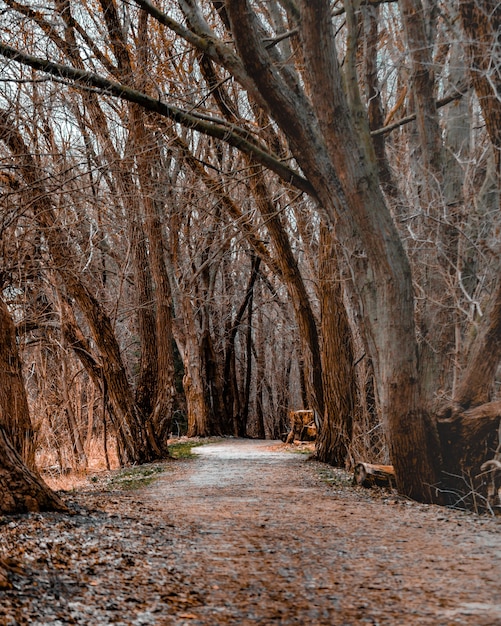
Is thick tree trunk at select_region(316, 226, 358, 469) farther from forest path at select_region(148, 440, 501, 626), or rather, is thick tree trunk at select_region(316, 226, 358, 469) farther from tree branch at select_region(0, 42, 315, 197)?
forest path at select_region(148, 440, 501, 626)

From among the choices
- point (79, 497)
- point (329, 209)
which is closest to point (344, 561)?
point (79, 497)

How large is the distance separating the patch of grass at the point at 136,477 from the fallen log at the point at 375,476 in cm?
260

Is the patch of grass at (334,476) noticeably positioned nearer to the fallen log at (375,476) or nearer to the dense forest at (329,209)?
the fallen log at (375,476)

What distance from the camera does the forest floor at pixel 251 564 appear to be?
2.93 m

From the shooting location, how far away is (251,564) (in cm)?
386

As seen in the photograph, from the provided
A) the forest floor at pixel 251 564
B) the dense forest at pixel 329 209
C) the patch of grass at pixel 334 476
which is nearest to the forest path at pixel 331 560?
the forest floor at pixel 251 564

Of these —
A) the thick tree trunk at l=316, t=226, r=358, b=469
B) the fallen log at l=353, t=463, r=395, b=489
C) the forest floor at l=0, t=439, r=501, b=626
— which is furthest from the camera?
the thick tree trunk at l=316, t=226, r=358, b=469

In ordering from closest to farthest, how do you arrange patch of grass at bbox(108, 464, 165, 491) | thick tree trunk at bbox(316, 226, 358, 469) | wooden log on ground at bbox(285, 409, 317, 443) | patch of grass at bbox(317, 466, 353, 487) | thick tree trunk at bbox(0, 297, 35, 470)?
thick tree trunk at bbox(0, 297, 35, 470) → patch of grass at bbox(317, 466, 353, 487) → patch of grass at bbox(108, 464, 165, 491) → thick tree trunk at bbox(316, 226, 358, 469) → wooden log on ground at bbox(285, 409, 317, 443)

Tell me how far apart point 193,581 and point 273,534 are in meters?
1.38

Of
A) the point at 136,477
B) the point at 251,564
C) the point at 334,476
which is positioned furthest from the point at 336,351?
the point at 251,564

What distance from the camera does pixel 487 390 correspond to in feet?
23.0

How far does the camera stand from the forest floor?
9.61ft

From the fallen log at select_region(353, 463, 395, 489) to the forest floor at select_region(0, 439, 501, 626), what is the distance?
105cm

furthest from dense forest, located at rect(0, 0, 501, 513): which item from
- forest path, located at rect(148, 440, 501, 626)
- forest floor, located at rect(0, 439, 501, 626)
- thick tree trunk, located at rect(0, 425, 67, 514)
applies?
forest path, located at rect(148, 440, 501, 626)
